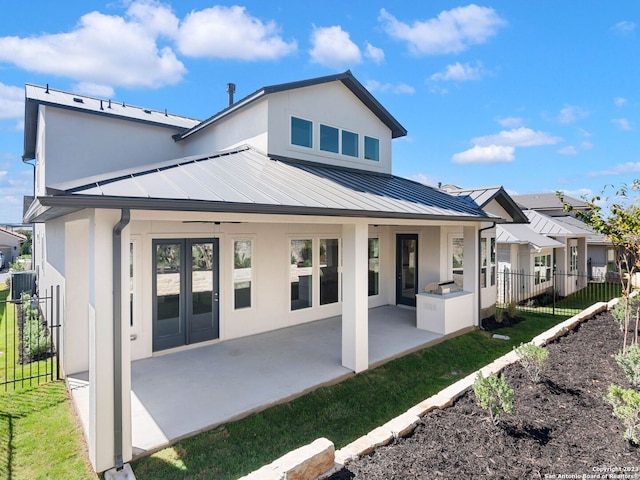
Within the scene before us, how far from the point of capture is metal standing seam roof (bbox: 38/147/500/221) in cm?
408

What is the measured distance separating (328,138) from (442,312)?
19.6 ft

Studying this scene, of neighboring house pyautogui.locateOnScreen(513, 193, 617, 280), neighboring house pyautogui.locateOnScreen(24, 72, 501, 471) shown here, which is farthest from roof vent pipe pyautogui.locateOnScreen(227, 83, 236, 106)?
neighboring house pyautogui.locateOnScreen(513, 193, 617, 280)

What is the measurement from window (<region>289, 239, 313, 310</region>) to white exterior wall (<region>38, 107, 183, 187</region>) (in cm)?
566

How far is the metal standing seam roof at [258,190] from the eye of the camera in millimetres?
4078

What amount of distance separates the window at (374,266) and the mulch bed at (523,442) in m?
7.09

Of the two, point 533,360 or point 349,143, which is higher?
point 349,143

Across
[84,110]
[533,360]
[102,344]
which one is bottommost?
[533,360]

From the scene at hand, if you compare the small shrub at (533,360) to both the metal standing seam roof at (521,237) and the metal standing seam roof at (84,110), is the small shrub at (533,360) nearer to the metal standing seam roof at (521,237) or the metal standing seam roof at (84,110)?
the metal standing seam roof at (521,237)

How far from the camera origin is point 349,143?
1073 cm

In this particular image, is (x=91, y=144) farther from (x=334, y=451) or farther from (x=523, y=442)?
(x=523, y=442)

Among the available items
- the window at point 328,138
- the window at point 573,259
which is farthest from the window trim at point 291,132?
the window at point 573,259

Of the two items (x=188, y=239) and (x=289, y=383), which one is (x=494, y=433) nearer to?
(x=289, y=383)

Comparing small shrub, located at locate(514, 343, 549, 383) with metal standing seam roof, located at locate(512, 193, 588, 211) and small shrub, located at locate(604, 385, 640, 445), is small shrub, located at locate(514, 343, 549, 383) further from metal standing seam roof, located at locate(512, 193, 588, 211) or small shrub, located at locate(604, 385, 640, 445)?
metal standing seam roof, located at locate(512, 193, 588, 211)

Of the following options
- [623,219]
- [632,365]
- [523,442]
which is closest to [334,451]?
[523,442]
